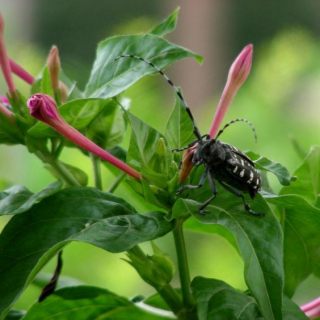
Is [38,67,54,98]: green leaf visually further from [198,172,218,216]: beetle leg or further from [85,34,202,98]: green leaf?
[198,172,218,216]: beetle leg

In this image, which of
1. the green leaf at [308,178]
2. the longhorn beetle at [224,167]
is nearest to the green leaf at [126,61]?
the longhorn beetle at [224,167]

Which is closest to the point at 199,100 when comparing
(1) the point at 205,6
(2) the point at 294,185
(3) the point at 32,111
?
(1) the point at 205,6

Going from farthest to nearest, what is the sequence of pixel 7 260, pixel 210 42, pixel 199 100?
pixel 210 42, pixel 199 100, pixel 7 260

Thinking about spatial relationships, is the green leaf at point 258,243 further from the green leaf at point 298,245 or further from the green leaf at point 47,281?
the green leaf at point 47,281

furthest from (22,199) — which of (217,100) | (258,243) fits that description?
(217,100)

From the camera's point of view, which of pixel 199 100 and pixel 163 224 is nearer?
pixel 163 224

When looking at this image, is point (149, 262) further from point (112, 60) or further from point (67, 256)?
point (67, 256)

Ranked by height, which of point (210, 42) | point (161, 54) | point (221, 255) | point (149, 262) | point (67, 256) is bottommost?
point (67, 256)
